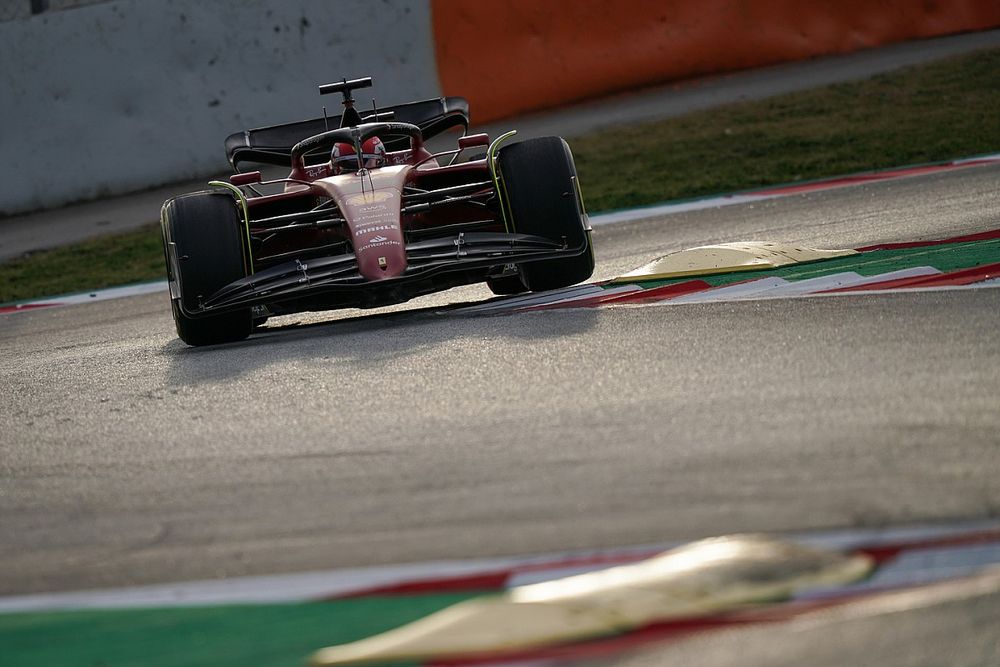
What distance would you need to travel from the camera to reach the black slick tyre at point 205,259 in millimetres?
6559

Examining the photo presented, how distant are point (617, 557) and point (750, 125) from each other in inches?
422

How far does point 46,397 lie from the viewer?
18.7 feet

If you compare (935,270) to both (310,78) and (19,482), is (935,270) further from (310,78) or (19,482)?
(310,78)

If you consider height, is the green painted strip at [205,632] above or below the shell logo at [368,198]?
below

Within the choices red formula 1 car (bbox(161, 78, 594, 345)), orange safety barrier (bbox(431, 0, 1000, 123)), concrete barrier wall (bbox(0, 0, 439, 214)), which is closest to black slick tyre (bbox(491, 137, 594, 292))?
red formula 1 car (bbox(161, 78, 594, 345))

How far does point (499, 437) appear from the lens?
4.04 meters

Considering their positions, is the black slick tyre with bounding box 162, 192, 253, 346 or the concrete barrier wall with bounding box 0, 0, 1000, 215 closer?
the black slick tyre with bounding box 162, 192, 253, 346

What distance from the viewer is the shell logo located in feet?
21.8

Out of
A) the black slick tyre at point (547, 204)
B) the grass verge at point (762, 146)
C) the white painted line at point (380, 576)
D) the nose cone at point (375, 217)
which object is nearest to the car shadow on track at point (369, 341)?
the nose cone at point (375, 217)

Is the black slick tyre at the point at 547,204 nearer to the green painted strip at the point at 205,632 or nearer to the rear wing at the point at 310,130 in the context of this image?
the rear wing at the point at 310,130

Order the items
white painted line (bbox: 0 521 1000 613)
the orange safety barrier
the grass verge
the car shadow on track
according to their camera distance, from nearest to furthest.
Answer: white painted line (bbox: 0 521 1000 613) < the car shadow on track < the grass verge < the orange safety barrier

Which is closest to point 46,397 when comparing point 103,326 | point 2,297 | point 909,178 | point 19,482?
point 19,482

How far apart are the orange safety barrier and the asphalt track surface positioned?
29.4ft

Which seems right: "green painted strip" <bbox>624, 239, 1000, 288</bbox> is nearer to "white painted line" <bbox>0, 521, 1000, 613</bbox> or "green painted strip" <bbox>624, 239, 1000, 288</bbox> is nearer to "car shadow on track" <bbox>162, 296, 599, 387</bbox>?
"car shadow on track" <bbox>162, 296, 599, 387</bbox>
